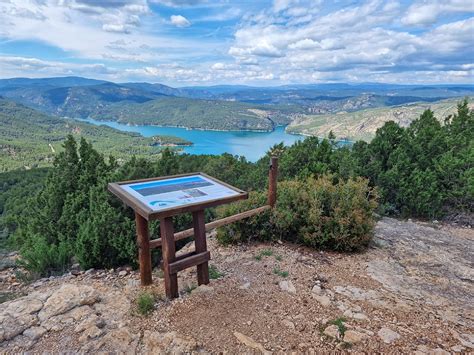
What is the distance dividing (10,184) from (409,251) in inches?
2398

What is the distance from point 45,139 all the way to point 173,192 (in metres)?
166

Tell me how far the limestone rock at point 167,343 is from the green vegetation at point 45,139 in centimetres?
8401

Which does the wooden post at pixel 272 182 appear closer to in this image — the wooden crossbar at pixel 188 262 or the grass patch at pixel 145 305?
the wooden crossbar at pixel 188 262

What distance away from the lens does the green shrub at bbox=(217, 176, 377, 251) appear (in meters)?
6.06

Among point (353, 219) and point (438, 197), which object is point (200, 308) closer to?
point (353, 219)

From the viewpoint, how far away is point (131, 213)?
8.27m

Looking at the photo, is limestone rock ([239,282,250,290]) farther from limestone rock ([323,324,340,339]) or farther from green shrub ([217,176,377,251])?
green shrub ([217,176,377,251])

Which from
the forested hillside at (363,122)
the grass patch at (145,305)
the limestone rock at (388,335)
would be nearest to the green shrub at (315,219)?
the limestone rock at (388,335)

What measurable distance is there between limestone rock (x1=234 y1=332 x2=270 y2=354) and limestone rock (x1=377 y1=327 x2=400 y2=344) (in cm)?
129

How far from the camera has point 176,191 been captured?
4.22 meters

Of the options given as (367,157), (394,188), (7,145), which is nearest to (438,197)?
(394,188)

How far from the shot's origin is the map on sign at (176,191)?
12.6 feet

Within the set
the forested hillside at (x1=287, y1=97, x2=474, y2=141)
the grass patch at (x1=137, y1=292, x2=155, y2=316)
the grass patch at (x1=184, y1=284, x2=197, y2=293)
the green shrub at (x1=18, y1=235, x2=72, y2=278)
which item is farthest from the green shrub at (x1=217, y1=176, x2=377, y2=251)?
the forested hillside at (x1=287, y1=97, x2=474, y2=141)

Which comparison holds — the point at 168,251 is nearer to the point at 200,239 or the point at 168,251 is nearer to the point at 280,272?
the point at 200,239
